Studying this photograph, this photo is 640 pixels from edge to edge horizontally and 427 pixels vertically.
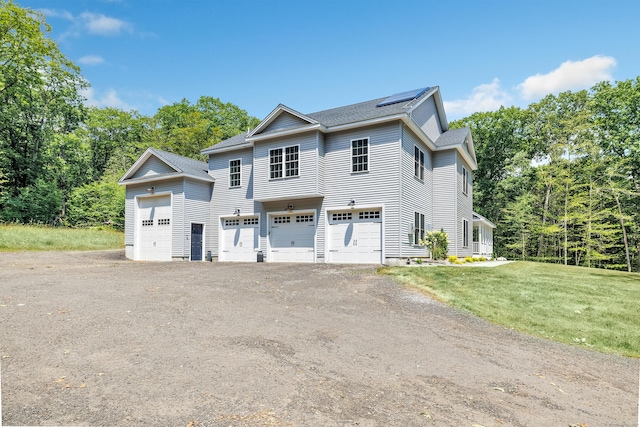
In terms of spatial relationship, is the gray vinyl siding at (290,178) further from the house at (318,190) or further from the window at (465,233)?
the window at (465,233)

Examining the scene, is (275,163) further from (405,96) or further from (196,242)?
(405,96)

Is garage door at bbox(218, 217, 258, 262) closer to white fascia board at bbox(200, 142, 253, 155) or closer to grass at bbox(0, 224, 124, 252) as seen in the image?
white fascia board at bbox(200, 142, 253, 155)

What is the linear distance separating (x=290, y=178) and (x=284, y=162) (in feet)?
2.85

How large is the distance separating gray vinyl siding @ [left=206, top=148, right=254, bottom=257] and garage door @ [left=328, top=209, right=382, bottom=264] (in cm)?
477

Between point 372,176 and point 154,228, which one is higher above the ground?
point 372,176

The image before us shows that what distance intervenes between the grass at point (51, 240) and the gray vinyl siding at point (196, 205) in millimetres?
9442

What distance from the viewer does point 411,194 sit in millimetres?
16062

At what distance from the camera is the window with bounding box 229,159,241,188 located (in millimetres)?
19750

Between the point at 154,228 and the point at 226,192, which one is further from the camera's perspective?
the point at 154,228

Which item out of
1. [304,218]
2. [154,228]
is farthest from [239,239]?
[154,228]

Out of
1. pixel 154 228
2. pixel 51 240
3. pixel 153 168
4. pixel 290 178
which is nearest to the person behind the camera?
pixel 290 178

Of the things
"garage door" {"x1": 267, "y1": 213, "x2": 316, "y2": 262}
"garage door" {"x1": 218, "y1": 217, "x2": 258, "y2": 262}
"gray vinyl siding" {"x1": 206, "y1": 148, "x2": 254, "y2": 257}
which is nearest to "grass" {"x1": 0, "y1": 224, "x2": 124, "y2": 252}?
"gray vinyl siding" {"x1": 206, "y1": 148, "x2": 254, "y2": 257}

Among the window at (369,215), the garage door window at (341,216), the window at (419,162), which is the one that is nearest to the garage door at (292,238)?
the garage door window at (341,216)

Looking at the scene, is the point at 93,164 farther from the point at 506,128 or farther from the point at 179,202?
the point at 506,128
